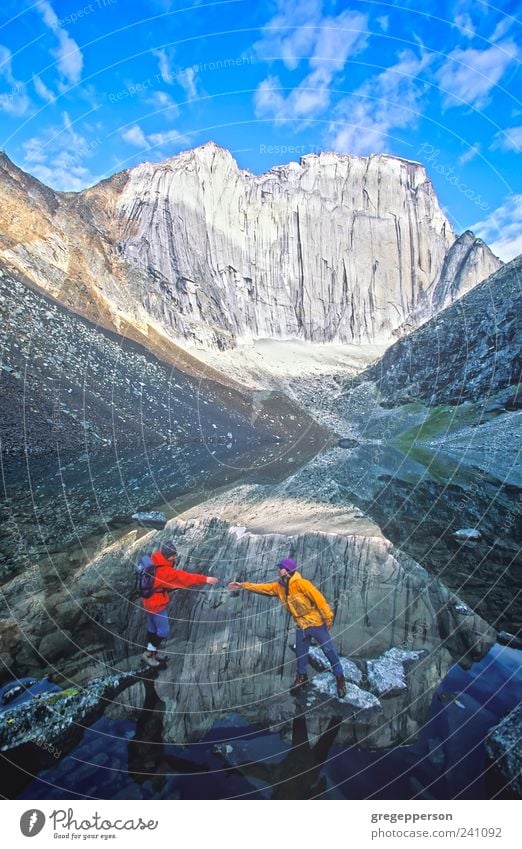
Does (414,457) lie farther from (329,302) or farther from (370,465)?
(329,302)

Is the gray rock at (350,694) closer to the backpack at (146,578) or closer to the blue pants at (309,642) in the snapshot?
the blue pants at (309,642)

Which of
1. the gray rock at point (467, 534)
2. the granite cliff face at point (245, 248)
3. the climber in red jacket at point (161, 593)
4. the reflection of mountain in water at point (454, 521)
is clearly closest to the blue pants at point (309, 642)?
the climber in red jacket at point (161, 593)

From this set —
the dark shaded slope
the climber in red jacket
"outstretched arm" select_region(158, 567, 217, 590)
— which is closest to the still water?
the climber in red jacket

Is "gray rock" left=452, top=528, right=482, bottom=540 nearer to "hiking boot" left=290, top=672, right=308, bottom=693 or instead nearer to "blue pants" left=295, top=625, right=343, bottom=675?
"blue pants" left=295, top=625, right=343, bottom=675

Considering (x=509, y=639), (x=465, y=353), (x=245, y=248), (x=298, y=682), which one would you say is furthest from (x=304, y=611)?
(x=245, y=248)

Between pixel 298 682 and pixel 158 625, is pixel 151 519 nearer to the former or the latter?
pixel 158 625

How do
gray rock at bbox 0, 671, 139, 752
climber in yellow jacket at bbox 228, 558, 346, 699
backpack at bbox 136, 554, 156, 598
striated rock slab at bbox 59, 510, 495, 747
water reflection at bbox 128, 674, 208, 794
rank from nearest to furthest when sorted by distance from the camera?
1. water reflection at bbox 128, 674, 208, 794
2. gray rock at bbox 0, 671, 139, 752
3. striated rock slab at bbox 59, 510, 495, 747
4. climber in yellow jacket at bbox 228, 558, 346, 699
5. backpack at bbox 136, 554, 156, 598
